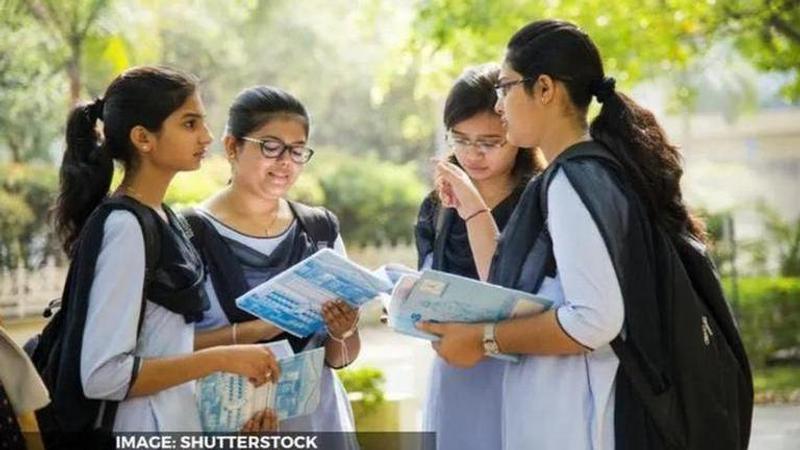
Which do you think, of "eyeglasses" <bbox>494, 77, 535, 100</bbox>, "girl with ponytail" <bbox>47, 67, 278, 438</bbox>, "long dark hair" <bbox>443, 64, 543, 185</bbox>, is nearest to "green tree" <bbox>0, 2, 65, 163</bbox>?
"long dark hair" <bbox>443, 64, 543, 185</bbox>

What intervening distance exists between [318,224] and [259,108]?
0.32 metres

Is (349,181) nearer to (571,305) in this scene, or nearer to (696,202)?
(696,202)

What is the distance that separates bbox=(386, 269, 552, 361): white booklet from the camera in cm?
242

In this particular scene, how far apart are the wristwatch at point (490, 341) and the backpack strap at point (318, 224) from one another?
0.71 meters

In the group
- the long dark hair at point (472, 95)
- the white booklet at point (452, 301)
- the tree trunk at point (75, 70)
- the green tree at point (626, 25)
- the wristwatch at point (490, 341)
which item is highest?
the tree trunk at point (75, 70)

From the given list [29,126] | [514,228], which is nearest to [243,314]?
[514,228]

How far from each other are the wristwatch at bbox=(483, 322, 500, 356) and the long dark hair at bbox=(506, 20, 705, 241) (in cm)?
39

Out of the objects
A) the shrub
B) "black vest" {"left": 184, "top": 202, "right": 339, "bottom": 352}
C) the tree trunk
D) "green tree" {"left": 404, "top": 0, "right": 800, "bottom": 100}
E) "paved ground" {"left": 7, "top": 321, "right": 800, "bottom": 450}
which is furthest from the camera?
Answer: the tree trunk

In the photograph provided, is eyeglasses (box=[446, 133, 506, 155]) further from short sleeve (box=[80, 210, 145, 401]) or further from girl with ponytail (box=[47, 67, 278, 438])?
short sleeve (box=[80, 210, 145, 401])

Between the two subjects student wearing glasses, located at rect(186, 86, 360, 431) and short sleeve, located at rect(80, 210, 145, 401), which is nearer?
short sleeve, located at rect(80, 210, 145, 401)

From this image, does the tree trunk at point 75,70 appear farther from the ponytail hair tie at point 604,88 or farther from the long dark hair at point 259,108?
the ponytail hair tie at point 604,88

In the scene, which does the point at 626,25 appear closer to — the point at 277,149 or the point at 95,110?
the point at 277,149

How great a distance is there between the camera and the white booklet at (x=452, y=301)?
7.93 ft

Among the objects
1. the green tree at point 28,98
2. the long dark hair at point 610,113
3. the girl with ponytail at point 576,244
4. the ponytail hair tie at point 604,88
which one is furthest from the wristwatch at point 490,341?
the green tree at point 28,98
